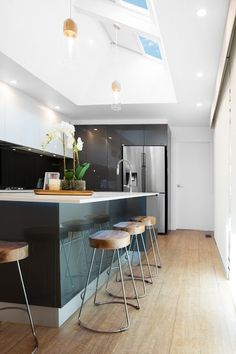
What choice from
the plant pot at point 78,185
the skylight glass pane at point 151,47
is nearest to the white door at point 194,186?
the skylight glass pane at point 151,47

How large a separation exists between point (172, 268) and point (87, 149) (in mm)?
3645

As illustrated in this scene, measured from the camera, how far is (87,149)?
7074 mm

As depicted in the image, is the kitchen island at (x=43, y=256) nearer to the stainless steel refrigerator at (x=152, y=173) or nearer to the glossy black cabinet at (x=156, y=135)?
the stainless steel refrigerator at (x=152, y=173)

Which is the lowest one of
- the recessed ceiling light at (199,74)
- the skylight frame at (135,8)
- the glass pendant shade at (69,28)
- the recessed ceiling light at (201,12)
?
the glass pendant shade at (69,28)

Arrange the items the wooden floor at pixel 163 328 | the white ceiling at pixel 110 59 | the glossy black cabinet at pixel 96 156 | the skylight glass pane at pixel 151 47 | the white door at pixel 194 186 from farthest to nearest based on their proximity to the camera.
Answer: the white door at pixel 194 186
the glossy black cabinet at pixel 96 156
the skylight glass pane at pixel 151 47
the white ceiling at pixel 110 59
the wooden floor at pixel 163 328

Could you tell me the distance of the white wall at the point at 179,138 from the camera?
757 centimetres

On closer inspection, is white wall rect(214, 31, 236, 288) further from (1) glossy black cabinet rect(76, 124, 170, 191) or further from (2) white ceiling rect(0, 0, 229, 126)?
(1) glossy black cabinet rect(76, 124, 170, 191)

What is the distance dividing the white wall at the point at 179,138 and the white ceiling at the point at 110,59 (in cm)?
41

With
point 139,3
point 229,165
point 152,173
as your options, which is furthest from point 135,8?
point 152,173

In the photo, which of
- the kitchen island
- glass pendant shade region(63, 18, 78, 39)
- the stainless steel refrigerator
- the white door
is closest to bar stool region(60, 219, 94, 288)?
the kitchen island

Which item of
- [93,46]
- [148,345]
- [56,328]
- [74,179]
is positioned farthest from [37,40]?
[148,345]

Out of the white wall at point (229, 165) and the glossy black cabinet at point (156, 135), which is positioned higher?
the glossy black cabinet at point (156, 135)

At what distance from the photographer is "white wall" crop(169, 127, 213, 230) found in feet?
24.8

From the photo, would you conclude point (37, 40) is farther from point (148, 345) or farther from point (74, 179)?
point (148, 345)
